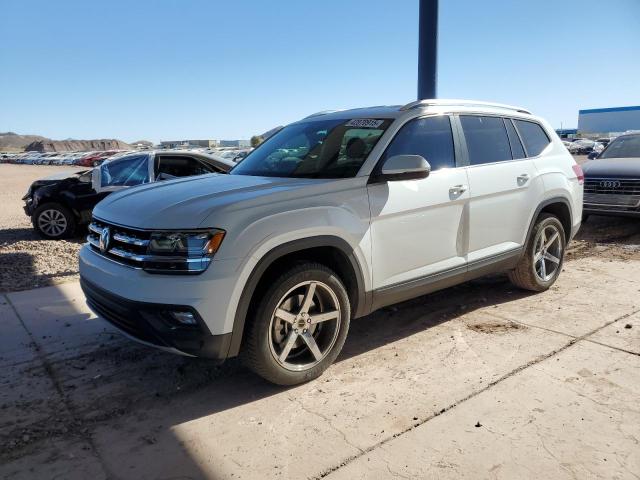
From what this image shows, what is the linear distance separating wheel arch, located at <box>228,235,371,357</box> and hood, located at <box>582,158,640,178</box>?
274 inches

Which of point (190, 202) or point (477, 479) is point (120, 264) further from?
point (477, 479)

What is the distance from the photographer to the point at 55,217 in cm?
944

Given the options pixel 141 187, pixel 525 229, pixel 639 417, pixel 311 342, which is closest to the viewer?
pixel 639 417

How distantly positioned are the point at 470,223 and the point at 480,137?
850 millimetres

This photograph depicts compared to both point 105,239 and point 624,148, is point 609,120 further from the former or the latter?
point 105,239

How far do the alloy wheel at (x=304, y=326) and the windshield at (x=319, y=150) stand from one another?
906 mm

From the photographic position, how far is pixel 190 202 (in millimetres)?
3289

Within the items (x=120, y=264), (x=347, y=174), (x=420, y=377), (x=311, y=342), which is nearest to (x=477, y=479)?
(x=420, y=377)

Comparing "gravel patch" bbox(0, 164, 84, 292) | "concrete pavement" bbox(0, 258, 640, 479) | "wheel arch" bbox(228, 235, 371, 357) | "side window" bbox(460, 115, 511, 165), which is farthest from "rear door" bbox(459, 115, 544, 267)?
"gravel patch" bbox(0, 164, 84, 292)

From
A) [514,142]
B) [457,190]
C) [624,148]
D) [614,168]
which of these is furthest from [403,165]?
[624,148]

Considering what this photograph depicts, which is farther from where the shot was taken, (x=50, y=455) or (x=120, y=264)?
(x=120, y=264)

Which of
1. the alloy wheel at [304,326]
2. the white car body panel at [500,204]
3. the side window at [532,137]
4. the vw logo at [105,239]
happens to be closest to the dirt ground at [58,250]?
the side window at [532,137]

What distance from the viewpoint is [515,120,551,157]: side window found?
5215mm

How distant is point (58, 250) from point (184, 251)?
6194mm
